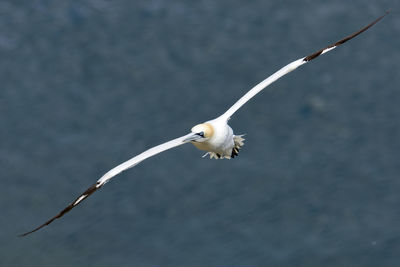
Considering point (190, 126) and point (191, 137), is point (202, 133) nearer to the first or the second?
point (191, 137)

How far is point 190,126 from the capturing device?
38.3 m

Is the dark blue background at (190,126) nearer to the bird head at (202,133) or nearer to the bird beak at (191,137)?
the bird head at (202,133)

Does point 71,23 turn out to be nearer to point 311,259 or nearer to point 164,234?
point 164,234

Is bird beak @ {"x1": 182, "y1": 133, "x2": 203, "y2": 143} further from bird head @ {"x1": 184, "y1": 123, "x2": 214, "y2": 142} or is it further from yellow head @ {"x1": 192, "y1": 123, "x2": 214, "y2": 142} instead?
yellow head @ {"x1": 192, "y1": 123, "x2": 214, "y2": 142}

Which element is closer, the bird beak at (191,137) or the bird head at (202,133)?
the bird beak at (191,137)

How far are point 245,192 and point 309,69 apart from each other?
6194 mm

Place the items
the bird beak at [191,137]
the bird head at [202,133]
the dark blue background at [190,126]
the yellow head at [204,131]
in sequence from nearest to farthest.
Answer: the bird beak at [191,137] < the bird head at [202,133] < the yellow head at [204,131] < the dark blue background at [190,126]

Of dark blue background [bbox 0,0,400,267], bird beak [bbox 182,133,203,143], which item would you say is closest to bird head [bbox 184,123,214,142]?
bird beak [bbox 182,133,203,143]

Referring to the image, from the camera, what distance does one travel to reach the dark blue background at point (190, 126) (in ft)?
121

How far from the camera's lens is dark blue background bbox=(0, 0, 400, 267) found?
36.8 m

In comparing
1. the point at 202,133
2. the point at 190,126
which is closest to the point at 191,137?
the point at 202,133

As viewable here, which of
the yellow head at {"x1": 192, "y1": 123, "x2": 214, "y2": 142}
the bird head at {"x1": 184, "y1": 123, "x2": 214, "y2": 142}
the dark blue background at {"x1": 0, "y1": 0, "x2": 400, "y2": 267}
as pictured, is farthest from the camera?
the dark blue background at {"x1": 0, "y1": 0, "x2": 400, "y2": 267}

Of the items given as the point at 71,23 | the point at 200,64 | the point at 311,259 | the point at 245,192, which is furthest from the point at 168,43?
the point at 311,259

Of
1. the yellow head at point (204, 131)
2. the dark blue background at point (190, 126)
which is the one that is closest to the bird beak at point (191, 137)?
the yellow head at point (204, 131)
